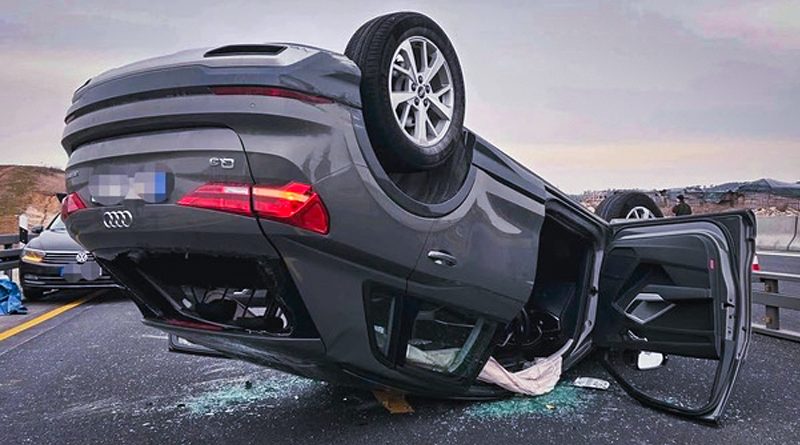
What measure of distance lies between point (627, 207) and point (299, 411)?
2.69 m

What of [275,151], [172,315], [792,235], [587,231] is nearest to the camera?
[275,151]

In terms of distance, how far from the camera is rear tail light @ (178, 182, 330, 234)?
207 cm

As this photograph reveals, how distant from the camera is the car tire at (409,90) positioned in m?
2.29

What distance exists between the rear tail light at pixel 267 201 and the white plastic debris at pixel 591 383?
224cm

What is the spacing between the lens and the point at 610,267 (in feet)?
11.9

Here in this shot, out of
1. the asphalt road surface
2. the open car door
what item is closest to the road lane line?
the asphalt road surface

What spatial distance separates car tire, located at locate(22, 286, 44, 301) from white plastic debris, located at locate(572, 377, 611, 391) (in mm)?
7061

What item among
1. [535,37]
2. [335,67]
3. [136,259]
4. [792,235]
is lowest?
[792,235]

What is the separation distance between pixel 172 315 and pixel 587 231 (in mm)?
2278

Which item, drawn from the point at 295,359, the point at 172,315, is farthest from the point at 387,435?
the point at 172,315

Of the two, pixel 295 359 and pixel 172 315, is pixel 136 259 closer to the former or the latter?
pixel 172 315

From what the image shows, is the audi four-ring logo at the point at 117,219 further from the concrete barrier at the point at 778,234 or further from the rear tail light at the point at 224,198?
the concrete barrier at the point at 778,234

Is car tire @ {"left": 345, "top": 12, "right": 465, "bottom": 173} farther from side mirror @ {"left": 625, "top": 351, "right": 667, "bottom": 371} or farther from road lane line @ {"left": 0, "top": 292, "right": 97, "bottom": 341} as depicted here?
road lane line @ {"left": 0, "top": 292, "right": 97, "bottom": 341}

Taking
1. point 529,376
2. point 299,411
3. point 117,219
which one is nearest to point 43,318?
point 299,411
